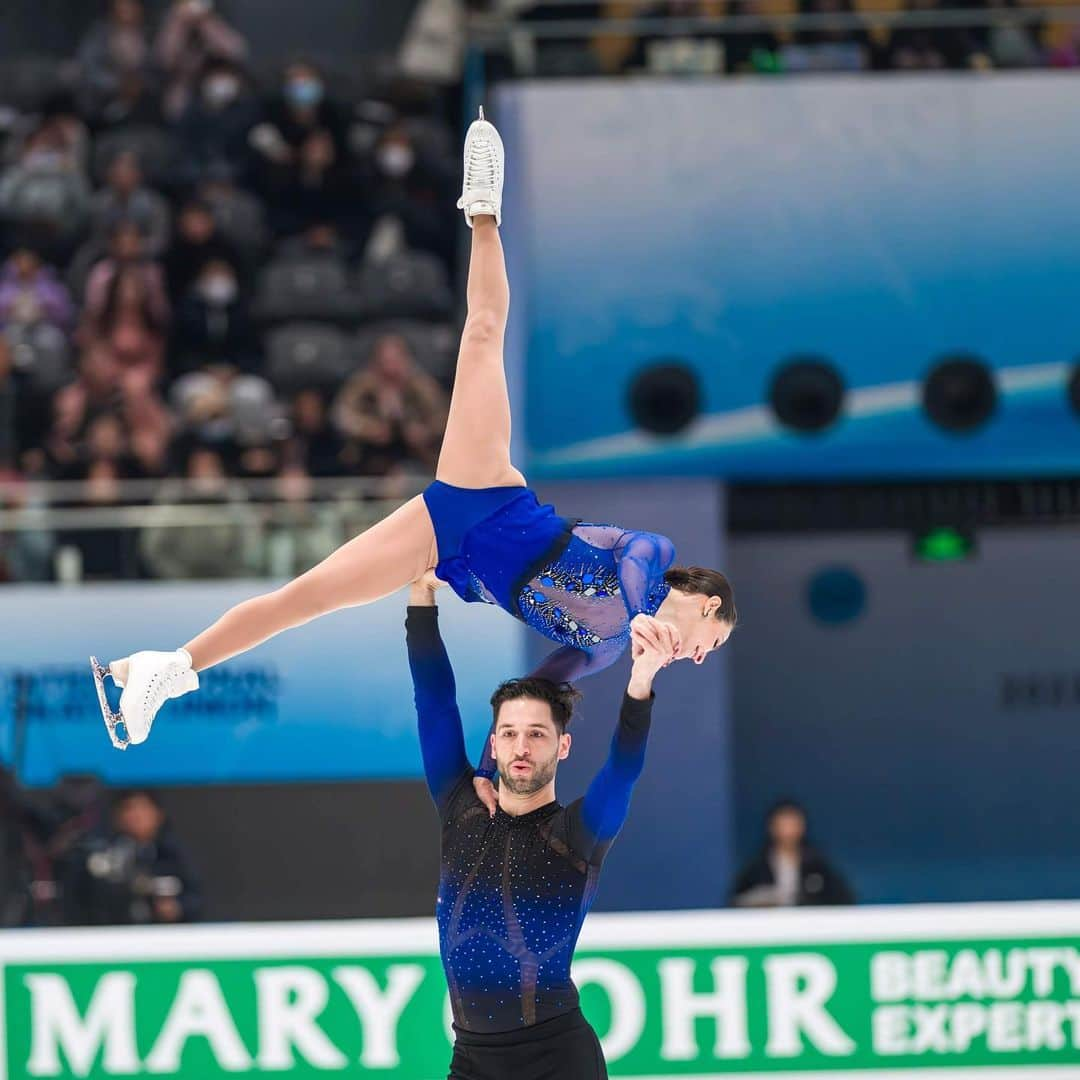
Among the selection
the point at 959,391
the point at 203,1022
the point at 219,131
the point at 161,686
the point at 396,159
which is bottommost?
the point at 203,1022

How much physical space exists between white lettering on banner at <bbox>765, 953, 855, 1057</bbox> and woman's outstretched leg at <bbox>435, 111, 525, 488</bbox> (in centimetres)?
188

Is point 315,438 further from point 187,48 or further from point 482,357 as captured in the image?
point 482,357

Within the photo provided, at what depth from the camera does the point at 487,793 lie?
13.7ft

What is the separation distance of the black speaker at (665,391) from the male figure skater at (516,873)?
16.3 feet

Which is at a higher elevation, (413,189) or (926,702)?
(413,189)

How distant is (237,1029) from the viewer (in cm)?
546

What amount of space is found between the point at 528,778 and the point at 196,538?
4.47 m

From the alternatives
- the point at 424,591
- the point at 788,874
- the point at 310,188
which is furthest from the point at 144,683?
the point at 310,188

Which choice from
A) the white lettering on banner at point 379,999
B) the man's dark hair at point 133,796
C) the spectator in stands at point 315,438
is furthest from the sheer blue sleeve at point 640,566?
the spectator in stands at point 315,438

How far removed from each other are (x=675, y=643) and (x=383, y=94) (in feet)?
26.3

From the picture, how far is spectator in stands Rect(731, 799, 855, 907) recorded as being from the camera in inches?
318

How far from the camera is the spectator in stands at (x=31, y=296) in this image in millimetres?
9844

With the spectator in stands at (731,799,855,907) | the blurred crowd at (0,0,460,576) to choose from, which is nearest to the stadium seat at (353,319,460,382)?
the blurred crowd at (0,0,460,576)

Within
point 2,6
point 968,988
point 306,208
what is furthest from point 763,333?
point 2,6
